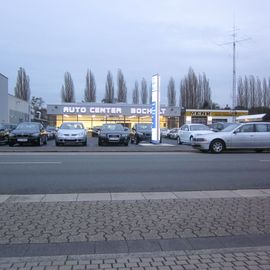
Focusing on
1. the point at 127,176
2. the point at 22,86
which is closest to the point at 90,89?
the point at 22,86

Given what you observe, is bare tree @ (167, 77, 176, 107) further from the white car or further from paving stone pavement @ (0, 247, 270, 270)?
paving stone pavement @ (0, 247, 270, 270)

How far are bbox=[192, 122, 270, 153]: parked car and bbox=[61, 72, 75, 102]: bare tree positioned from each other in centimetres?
6595

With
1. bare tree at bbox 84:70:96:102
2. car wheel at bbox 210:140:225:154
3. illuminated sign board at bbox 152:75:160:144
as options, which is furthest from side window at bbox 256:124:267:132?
bare tree at bbox 84:70:96:102

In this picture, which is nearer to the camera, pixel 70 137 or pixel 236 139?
pixel 236 139

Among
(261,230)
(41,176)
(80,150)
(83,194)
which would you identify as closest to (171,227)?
(261,230)

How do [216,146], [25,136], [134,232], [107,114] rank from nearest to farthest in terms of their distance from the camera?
[134,232], [216,146], [25,136], [107,114]

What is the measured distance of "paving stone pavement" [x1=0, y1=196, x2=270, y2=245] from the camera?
6.65 m

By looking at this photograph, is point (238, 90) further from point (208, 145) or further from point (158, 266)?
point (158, 266)

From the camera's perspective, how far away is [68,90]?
87938 millimetres

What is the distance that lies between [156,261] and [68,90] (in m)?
83.9

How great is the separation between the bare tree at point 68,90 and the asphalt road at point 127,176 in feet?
235

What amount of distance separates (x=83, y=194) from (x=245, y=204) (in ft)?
10.8

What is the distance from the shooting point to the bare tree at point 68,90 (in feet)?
287

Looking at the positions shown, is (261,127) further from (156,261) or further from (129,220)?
(156,261)
